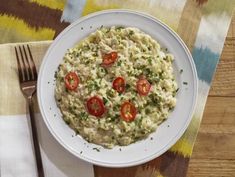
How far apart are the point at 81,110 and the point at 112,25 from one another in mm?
394

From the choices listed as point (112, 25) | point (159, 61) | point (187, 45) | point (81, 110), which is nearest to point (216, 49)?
point (187, 45)

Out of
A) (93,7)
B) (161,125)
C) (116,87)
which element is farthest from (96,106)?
(93,7)

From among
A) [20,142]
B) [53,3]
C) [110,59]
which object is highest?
[53,3]

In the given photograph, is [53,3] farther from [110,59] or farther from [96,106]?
[96,106]

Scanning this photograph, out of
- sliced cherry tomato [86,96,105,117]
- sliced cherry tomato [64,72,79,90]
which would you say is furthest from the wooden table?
sliced cherry tomato [64,72,79,90]

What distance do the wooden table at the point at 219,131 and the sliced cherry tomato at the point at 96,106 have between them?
0.48m

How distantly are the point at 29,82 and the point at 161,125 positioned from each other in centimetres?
60

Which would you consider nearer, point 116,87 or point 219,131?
point 116,87

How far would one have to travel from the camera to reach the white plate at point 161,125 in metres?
2.09

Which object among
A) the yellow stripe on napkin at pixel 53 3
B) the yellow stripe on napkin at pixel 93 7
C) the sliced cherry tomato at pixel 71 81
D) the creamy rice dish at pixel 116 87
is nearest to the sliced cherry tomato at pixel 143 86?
the creamy rice dish at pixel 116 87

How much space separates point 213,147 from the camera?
88.3 inches

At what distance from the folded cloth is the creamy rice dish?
13 centimetres

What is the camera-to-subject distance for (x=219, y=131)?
7.39ft

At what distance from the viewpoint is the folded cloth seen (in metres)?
2.14
